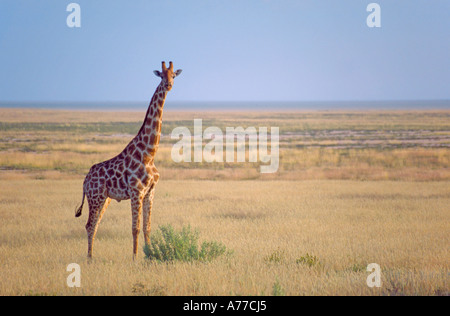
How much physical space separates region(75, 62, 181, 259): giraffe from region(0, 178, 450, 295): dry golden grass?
3.59 feet

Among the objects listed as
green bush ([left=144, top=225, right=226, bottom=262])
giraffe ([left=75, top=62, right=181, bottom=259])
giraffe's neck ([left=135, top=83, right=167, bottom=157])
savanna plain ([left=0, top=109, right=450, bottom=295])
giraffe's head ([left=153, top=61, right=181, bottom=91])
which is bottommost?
savanna plain ([left=0, top=109, right=450, bottom=295])

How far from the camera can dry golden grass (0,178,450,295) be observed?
24.3 feet

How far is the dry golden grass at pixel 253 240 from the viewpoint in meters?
7.41

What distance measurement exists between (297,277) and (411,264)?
8.68 ft

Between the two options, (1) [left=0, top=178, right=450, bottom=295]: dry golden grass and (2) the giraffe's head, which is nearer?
(1) [left=0, top=178, right=450, bottom=295]: dry golden grass

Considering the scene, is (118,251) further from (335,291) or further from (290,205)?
(290,205)

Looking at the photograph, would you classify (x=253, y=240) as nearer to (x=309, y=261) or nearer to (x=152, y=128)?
(x=309, y=261)

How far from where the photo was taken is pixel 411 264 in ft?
29.8

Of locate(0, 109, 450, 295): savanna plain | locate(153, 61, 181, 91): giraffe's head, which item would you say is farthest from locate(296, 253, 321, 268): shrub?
locate(153, 61, 181, 91): giraffe's head

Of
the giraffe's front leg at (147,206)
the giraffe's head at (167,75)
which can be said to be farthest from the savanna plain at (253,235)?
the giraffe's head at (167,75)

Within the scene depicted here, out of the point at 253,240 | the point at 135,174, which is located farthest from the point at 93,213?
the point at 253,240

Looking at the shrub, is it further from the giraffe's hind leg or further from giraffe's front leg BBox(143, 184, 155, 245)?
the giraffe's hind leg

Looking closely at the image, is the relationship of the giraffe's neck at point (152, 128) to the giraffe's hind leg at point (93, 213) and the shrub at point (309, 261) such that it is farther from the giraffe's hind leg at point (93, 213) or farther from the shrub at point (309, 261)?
the shrub at point (309, 261)
